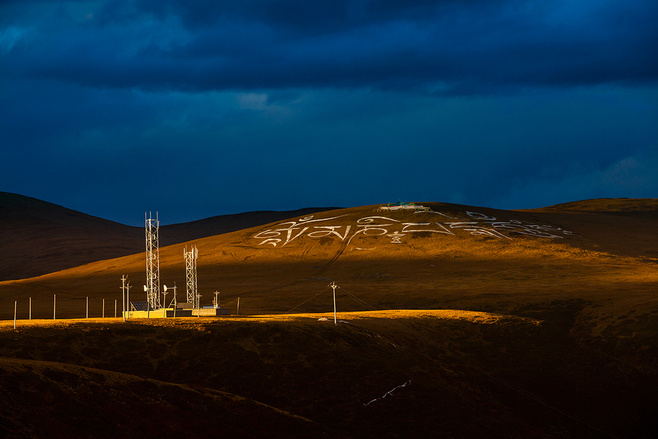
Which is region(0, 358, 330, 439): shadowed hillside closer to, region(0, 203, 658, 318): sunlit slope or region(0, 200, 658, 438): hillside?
region(0, 200, 658, 438): hillside

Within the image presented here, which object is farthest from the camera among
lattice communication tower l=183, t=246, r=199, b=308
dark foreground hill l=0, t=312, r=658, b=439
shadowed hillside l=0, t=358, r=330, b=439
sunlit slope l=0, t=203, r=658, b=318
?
sunlit slope l=0, t=203, r=658, b=318

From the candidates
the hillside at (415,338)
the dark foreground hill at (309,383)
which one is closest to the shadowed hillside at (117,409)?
the dark foreground hill at (309,383)

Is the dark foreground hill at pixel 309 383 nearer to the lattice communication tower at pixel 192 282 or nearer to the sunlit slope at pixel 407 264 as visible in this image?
the sunlit slope at pixel 407 264

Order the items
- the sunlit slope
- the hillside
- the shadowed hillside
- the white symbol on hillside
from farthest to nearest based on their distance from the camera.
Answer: the white symbol on hillside, the sunlit slope, the hillside, the shadowed hillside

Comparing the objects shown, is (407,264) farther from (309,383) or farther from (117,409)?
(117,409)

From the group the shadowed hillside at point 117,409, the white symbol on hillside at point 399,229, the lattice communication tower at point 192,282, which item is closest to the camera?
the shadowed hillside at point 117,409

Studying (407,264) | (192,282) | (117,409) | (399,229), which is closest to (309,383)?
(117,409)

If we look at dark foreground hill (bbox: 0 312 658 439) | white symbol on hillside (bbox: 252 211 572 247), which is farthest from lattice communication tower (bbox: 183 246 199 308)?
white symbol on hillside (bbox: 252 211 572 247)

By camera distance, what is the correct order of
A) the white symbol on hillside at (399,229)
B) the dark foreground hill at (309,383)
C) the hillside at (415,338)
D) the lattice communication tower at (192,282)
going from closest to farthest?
the dark foreground hill at (309,383) < the hillside at (415,338) < the lattice communication tower at (192,282) < the white symbol on hillside at (399,229)

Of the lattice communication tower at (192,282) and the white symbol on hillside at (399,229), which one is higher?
the white symbol on hillside at (399,229)

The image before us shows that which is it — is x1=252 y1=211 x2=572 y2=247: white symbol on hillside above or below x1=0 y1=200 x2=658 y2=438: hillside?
above

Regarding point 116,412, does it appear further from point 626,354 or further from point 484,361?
point 626,354

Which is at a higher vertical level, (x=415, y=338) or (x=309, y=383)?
(x=415, y=338)

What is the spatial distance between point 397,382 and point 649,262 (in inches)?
2884
